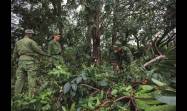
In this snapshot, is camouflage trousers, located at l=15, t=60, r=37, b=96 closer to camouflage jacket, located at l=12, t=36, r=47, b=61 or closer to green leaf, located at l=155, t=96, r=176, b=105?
camouflage jacket, located at l=12, t=36, r=47, b=61

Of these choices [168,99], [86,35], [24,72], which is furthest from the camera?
[86,35]

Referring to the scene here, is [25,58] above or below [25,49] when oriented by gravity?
below

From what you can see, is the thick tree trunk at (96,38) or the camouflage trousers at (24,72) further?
the thick tree trunk at (96,38)

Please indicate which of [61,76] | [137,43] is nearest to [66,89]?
[61,76]

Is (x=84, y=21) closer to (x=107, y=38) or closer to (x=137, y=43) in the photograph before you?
(x=107, y=38)

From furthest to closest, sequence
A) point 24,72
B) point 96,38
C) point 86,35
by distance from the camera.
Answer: point 86,35, point 96,38, point 24,72

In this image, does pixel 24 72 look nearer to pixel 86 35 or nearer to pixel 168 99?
pixel 86 35

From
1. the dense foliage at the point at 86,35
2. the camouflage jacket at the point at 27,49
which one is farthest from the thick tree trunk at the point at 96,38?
the camouflage jacket at the point at 27,49

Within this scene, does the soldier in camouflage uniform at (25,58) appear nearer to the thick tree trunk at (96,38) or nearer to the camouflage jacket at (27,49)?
the camouflage jacket at (27,49)

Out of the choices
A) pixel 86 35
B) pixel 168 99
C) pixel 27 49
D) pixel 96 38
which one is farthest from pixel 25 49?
pixel 168 99

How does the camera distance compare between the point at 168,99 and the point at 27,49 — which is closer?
the point at 168,99

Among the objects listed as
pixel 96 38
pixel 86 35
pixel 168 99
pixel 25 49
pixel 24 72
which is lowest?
pixel 24 72

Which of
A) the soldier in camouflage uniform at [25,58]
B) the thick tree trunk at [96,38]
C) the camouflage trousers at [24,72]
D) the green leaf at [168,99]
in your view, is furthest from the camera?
the thick tree trunk at [96,38]

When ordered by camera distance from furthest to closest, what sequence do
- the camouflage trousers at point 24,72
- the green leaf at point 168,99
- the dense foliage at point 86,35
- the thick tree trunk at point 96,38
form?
1. the thick tree trunk at point 96,38
2. the camouflage trousers at point 24,72
3. the dense foliage at point 86,35
4. the green leaf at point 168,99
